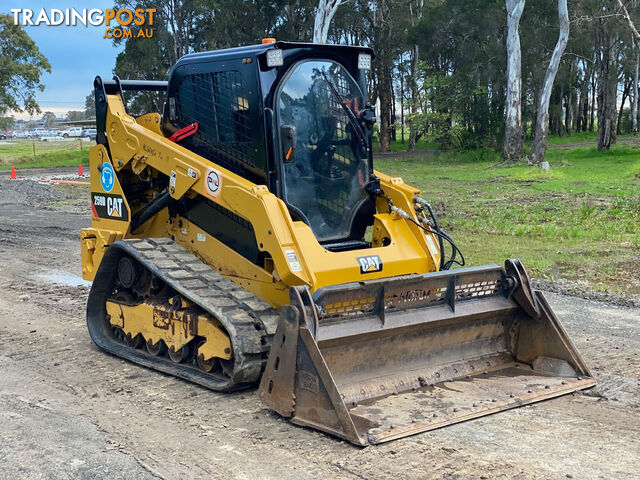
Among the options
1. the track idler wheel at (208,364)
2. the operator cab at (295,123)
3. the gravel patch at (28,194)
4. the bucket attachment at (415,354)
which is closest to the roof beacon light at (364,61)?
the operator cab at (295,123)

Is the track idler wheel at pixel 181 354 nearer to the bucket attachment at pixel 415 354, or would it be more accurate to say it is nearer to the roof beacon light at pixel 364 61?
the bucket attachment at pixel 415 354

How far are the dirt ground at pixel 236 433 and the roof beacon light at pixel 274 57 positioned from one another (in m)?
2.66

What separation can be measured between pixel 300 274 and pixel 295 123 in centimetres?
140

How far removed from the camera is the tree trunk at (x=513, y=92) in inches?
1198

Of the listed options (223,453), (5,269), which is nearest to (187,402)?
(223,453)

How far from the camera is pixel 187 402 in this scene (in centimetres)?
591

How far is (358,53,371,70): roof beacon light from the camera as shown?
703cm

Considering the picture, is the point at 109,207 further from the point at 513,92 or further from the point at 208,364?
the point at 513,92

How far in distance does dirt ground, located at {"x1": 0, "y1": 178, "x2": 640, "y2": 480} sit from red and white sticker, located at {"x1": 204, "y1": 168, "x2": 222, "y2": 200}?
1.59m

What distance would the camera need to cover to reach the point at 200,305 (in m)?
6.06

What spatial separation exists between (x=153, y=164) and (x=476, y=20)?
3757 cm

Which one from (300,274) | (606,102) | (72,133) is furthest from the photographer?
(72,133)

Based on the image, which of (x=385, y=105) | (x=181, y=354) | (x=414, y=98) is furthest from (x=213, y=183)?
(x=385, y=105)

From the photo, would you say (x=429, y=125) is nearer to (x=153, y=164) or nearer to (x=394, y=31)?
(x=394, y=31)
